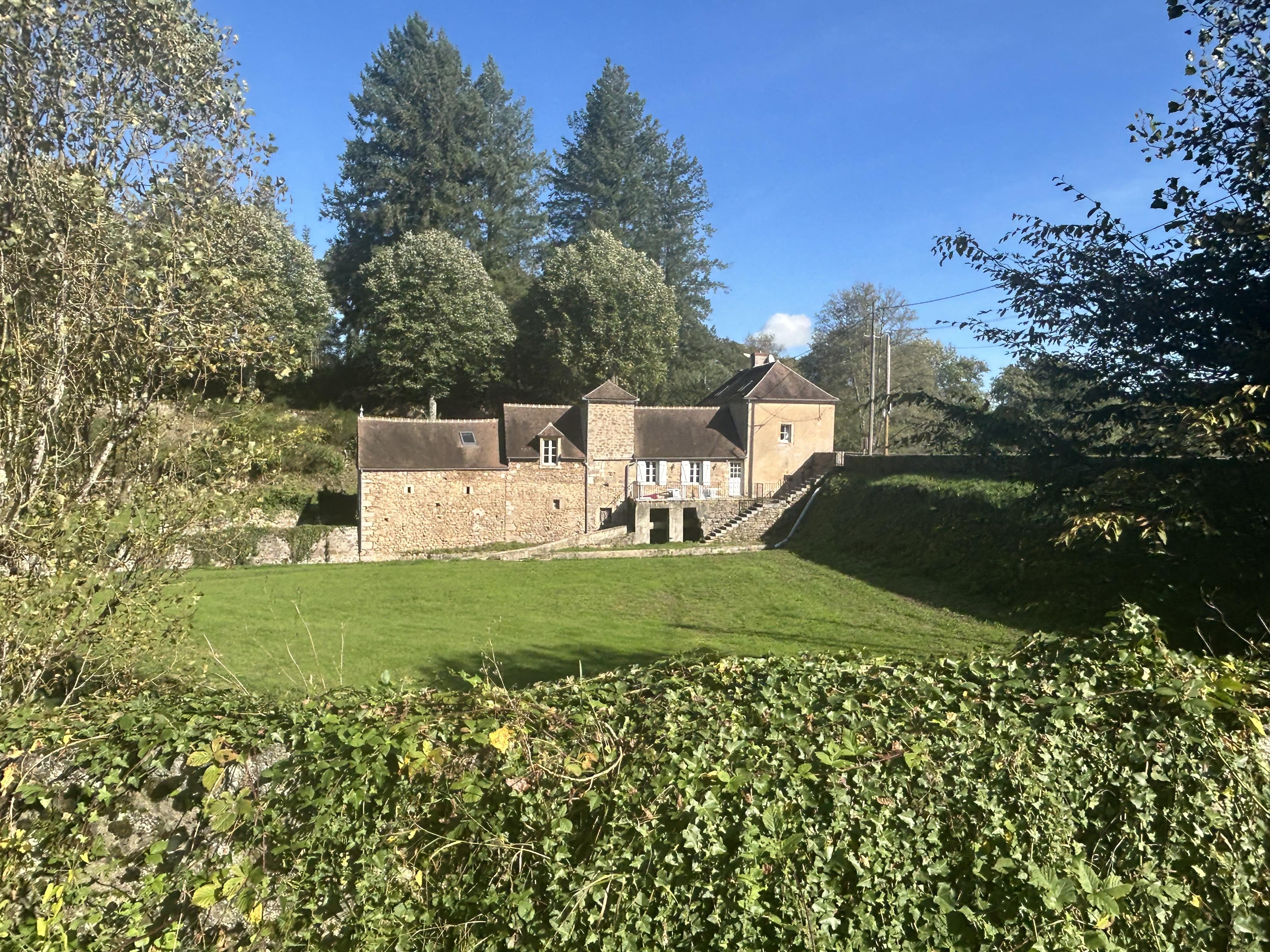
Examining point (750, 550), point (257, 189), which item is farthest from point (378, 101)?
point (257, 189)

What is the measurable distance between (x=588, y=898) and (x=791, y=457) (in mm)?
31349

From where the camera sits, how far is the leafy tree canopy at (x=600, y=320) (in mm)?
36000

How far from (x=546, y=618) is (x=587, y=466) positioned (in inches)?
661

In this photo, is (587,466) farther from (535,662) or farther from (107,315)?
(107,315)

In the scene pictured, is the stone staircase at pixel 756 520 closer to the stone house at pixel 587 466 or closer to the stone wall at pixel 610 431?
the stone house at pixel 587 466

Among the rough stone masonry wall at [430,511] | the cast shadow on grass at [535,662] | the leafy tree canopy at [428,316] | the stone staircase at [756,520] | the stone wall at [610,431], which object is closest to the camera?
the cast shadow on grass at [535,662]

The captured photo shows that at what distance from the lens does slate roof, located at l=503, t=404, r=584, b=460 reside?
31.0 meters

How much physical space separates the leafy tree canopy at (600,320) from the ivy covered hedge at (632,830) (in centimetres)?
3331

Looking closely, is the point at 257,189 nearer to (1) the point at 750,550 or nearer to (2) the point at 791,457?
(1) the point at 750,550

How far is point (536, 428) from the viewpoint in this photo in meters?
31.9

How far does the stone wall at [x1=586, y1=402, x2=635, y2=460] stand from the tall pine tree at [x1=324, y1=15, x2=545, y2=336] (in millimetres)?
12970

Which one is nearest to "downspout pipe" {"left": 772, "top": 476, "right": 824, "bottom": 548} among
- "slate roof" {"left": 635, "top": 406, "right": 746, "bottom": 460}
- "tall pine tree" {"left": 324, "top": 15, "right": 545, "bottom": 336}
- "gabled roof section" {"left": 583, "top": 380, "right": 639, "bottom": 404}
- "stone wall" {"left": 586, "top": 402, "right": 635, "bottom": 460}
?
"slate roof" {"left": 635, "top": 406, "right": 746, "bottom": 460}

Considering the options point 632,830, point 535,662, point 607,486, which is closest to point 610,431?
point 607,486

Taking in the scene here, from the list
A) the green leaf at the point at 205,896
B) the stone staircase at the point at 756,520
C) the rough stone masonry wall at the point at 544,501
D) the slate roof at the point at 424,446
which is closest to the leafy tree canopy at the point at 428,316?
the slate roof at the point at 424,446
